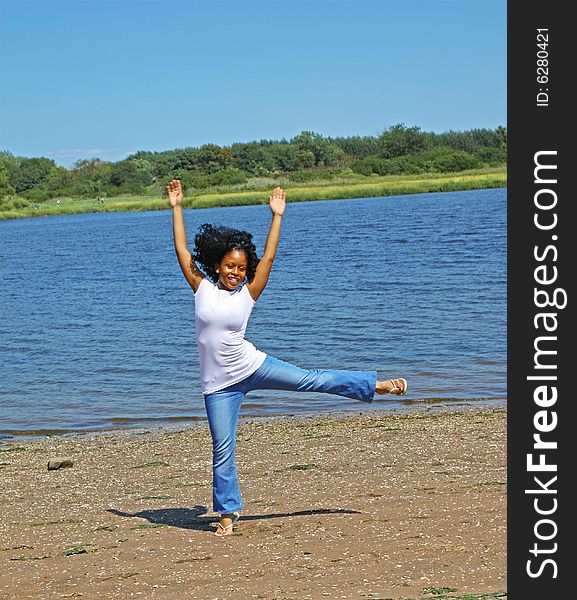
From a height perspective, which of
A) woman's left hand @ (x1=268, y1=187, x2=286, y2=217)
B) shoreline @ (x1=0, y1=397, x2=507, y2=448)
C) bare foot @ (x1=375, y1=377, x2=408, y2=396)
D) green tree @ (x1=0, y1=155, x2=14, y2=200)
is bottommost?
shoreline @ (x1=0, y1=397, x2=507, y2=448)

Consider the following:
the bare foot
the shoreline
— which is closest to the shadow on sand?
the bare foot

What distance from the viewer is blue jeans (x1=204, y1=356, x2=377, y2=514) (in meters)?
7.50

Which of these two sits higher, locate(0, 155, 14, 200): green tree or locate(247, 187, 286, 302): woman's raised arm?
locate(0, 155, 14, 200): green tree

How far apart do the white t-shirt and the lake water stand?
7.47 meters

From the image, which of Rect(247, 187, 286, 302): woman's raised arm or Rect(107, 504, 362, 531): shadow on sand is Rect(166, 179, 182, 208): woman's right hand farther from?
Rect(107, 504, 362, 531): shadow on sand

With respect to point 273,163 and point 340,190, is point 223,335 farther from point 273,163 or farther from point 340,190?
point 273,163

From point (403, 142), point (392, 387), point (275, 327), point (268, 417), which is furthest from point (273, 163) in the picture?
point (392, 387)

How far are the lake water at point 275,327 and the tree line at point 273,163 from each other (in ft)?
224

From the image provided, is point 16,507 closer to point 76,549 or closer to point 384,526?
point 76,549

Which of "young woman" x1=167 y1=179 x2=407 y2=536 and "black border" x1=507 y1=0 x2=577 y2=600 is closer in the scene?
"black border" x1=507 y1=0 x2=577 y2=600

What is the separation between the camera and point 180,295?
36.4 meters

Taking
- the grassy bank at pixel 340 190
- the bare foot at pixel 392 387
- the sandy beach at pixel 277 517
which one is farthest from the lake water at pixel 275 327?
the grassy bank at pixel 340 190

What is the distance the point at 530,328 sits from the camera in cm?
495

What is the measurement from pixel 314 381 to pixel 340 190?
359 ft
